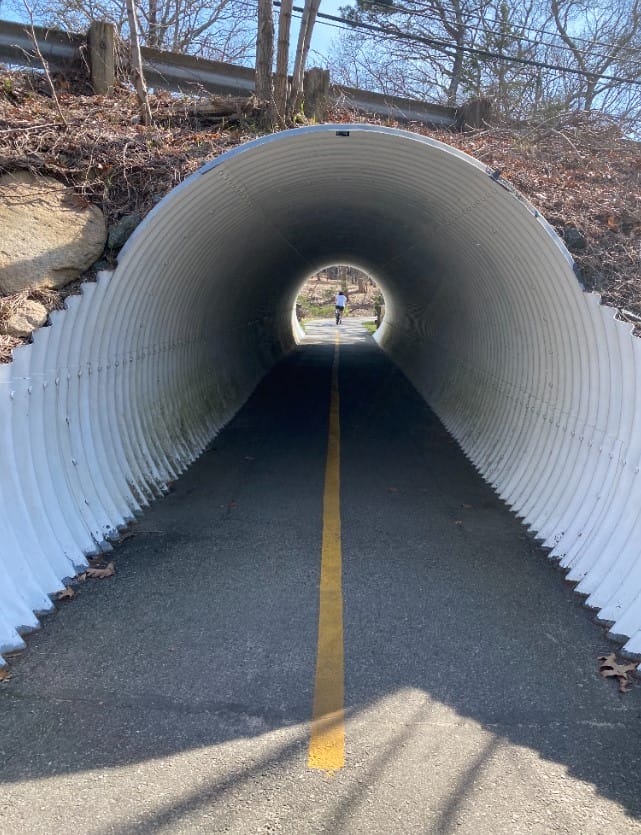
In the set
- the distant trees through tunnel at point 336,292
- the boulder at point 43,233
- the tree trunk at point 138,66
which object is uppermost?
the tree trunk at point 138,66

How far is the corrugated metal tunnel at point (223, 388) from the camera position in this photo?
500 centimetres

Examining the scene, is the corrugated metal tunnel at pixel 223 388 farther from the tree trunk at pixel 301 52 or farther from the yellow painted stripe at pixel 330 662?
the tree trunk at pixel 301 52

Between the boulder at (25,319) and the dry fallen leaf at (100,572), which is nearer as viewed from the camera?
the dry fallen leaf at (100,572)

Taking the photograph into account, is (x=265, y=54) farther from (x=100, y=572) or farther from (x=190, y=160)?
(x=100, y=572)

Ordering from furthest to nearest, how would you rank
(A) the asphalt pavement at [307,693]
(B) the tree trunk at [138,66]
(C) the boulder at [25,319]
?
(B) the tree trunk at [138,66]
(C) the boulder at [25,319]
(A) the asphalt pavement at [307,693]

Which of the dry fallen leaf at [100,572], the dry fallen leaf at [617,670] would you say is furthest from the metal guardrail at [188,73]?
the dry fallen leaf at [617,670]

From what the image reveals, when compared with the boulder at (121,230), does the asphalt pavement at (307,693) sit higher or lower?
lower

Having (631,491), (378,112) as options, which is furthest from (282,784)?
(378,112)

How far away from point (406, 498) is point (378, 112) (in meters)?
8.57

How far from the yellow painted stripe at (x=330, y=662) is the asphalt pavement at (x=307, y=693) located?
0.17 ft

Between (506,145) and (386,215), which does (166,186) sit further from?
(506,145)

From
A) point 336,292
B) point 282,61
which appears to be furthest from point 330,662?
point 336,292

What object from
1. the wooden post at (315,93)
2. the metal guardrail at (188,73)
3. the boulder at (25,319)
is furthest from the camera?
the wooden post at (315,93)

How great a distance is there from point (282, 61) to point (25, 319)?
6.44m
